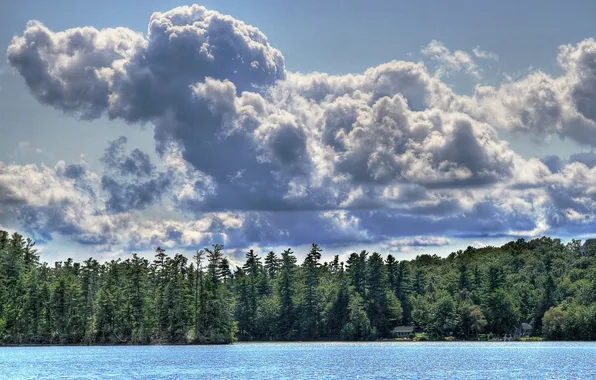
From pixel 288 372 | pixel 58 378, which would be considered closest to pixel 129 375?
pixel 58 378

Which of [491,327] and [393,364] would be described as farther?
[491,327]

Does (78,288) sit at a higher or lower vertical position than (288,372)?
higher

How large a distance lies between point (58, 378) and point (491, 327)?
451ft

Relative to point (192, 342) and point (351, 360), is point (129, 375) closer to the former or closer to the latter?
point (351, 360)

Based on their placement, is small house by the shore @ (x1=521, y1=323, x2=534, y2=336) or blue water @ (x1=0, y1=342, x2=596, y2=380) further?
small house by the shore @ (x1=521, y1=323, x2=534, y2=336)

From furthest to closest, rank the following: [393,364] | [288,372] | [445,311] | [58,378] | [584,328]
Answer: [445,311] → [584,328] → [393,364] → [288,372] → [58,378]

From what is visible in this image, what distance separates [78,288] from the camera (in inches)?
7195

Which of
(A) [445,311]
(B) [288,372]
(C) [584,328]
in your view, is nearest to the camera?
(B) [288,372]

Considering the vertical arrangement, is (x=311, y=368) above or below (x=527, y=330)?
below

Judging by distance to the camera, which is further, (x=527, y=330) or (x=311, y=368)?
(x=527, y=330)

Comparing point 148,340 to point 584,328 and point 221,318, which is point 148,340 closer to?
point 221,318

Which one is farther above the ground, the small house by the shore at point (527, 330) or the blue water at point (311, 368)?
the small house by the shore at point (527, 330)

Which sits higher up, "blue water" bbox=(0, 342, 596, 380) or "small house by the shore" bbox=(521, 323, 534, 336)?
"small house by the shore" bbox=(521, 323, 534, 336)

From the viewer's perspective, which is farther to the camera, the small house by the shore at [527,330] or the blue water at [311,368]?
the small house by the shore at [527,330]
